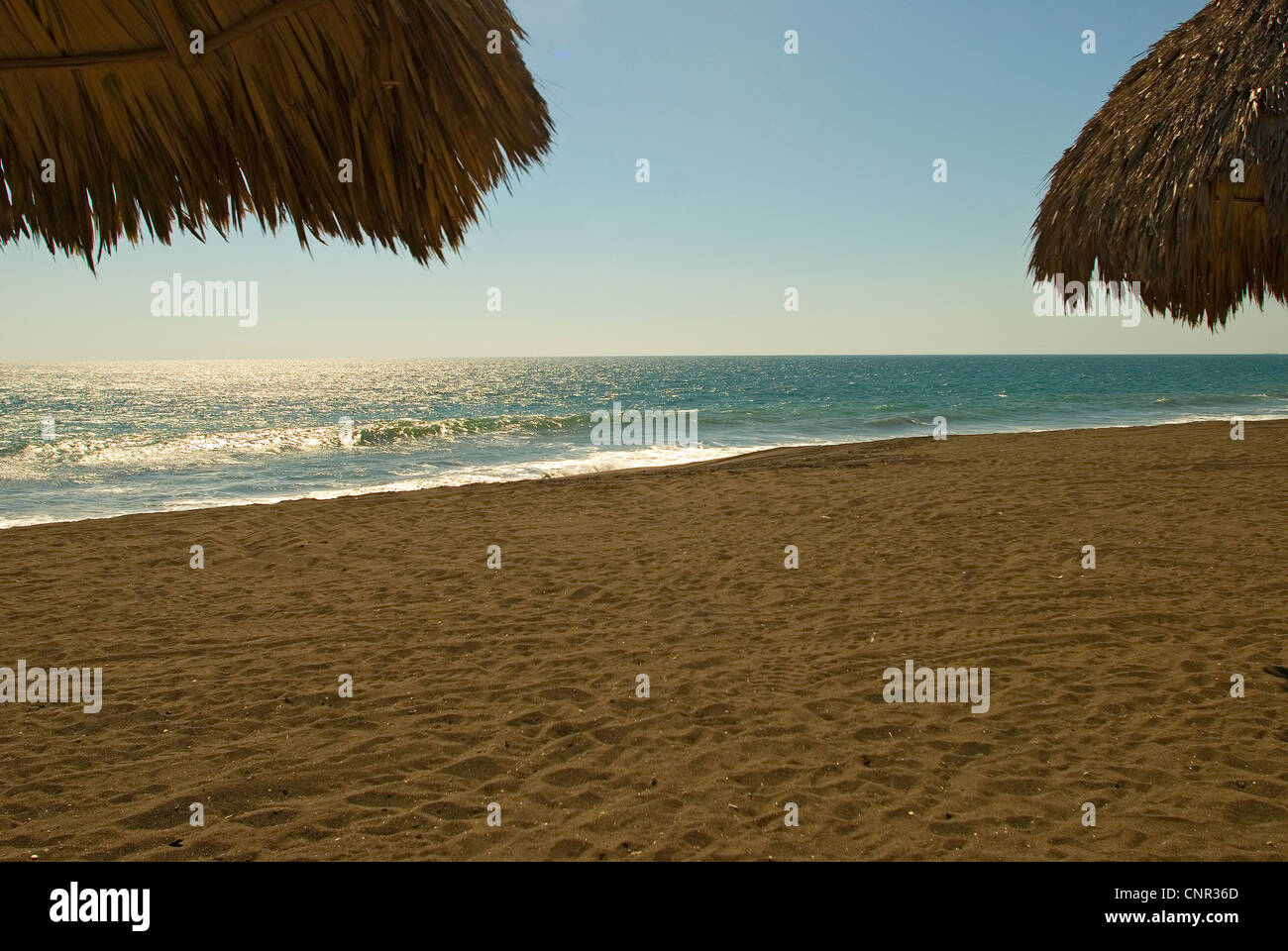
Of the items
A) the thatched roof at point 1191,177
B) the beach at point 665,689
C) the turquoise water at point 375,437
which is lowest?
the beach at point 665,689

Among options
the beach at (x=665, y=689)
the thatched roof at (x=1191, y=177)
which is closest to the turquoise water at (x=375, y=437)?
the beach at (x=665, y=689)

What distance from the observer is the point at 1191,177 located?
4.69 m

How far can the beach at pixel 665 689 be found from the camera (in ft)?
12.6

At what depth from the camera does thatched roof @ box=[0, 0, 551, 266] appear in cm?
219

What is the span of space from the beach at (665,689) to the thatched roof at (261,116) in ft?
9.42

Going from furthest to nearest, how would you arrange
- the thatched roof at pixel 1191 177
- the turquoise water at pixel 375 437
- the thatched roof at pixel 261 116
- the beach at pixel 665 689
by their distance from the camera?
the turquoise water at pixel 375 437, the thatched roof at pixel 1191 177, the beach at pixel 665 689, the thatched roof at pixel 261 116

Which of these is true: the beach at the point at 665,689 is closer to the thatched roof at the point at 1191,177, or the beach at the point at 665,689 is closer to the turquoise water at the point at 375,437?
the thatched roof at the point at 1191,177

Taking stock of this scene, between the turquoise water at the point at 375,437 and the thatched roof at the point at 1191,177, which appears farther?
the turquoise water at the point at 375,437

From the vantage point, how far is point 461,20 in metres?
2.30

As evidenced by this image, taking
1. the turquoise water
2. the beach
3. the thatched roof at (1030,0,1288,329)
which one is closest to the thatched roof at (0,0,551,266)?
the beach

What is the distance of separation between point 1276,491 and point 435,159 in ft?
43.9

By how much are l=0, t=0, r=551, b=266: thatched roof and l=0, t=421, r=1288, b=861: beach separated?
113 inches
